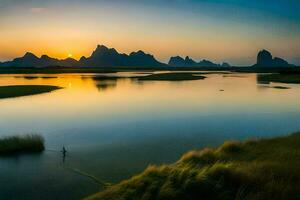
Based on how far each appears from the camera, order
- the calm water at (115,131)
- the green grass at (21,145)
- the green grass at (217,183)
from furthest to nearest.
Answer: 1. the green grass at (21,145)
2. the calm water at (115,131)
3. the green grass at (217,183)

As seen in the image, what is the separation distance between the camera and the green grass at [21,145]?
23875 millimetres

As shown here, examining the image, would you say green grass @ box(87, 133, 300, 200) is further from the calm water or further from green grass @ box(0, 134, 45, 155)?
green grass @ box(0, 134, 45, 155)

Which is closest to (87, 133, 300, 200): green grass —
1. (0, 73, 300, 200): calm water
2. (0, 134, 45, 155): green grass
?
(0, 73, 300, 200): calm water

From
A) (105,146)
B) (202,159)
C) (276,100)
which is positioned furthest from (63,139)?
(276,100)

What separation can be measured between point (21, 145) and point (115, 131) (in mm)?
9168

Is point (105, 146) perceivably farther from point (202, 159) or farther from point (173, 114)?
point (173, 114)

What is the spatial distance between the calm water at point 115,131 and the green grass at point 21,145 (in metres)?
0.91

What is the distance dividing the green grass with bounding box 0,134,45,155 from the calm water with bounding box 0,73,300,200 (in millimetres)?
914

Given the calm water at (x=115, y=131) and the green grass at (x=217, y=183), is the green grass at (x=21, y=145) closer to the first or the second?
the calm water at (x=115, y=131)

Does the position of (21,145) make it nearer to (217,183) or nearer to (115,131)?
(115,131)

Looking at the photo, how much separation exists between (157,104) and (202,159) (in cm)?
3368

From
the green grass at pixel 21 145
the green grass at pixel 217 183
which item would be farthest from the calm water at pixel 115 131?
the green grass at pixel 217 183

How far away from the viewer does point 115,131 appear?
3155 centimetres

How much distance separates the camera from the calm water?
60.8 feet
